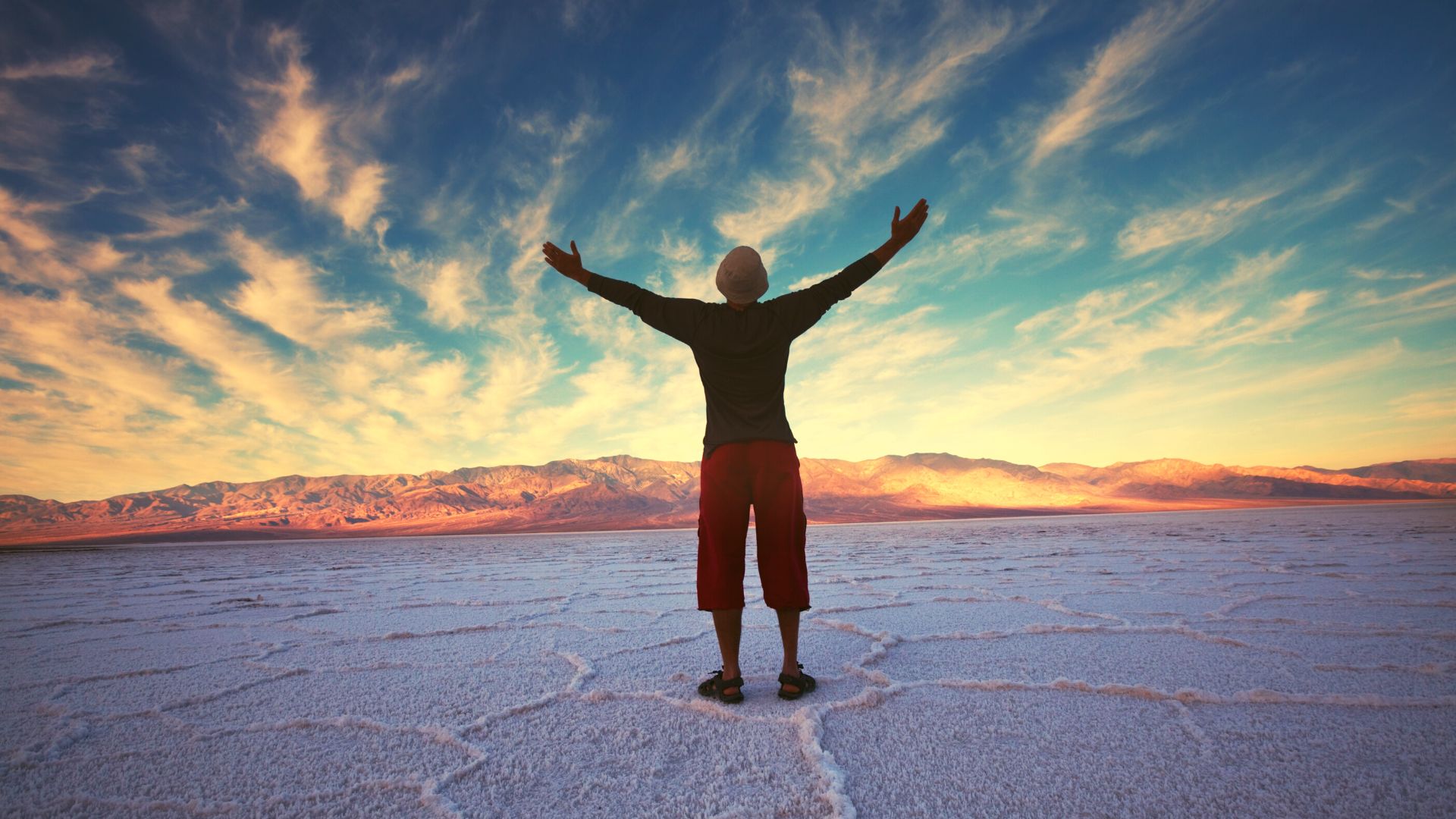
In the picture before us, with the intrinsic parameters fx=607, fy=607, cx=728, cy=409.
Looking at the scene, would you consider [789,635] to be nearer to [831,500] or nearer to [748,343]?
[748,343]

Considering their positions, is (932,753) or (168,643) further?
(168,643)

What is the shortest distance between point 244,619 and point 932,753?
3830 mm

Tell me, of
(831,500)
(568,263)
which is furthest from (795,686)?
(831,500)

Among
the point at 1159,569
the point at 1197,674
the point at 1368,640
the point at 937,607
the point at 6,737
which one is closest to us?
the point at 6,737

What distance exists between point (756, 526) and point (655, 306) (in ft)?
2.42

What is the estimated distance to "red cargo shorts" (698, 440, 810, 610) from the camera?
1.76 metres

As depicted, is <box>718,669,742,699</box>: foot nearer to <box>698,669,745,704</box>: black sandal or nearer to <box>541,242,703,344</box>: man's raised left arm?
<box>698,669,745,704</box>: black sandal

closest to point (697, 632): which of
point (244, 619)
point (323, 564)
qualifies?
point (244, 619)

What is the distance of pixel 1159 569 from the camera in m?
4.79

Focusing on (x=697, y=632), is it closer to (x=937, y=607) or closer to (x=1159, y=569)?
(x=937, y=607)

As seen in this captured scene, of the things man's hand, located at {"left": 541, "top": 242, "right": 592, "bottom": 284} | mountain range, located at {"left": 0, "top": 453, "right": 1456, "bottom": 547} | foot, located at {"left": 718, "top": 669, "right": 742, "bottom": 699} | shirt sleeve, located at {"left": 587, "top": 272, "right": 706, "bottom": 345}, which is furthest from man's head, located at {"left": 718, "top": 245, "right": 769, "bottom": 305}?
mountain range, located at {"left": 0, "top": 453, "right": 1456, "bottom": 547}

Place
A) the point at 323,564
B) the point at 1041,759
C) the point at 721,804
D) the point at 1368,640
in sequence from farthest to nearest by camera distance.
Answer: the point at 323,564 < the point at 1368,640 < the point at 1041,759 < the point at 721,804

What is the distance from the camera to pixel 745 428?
5.85 ft

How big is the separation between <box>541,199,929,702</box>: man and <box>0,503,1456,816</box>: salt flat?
0.28 metres
